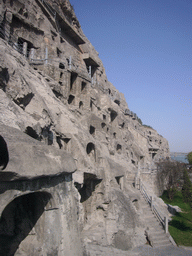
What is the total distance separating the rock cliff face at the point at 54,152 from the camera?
5.82 metres

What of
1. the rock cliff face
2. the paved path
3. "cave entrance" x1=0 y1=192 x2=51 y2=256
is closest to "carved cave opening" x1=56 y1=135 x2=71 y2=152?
the rock cliff face

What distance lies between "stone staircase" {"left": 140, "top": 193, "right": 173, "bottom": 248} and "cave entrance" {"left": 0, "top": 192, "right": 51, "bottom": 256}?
9.13 m

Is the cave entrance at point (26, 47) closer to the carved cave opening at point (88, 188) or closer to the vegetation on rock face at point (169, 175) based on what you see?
the carved cave opening at point (88, 188)

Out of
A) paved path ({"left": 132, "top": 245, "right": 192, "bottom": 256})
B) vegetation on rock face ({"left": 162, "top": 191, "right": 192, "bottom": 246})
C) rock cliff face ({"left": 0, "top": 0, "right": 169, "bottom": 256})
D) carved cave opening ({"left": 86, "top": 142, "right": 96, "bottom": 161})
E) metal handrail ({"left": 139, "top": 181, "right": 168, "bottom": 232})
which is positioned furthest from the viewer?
carved cave opening ({"left": 86, "top": 142, "right": 96, "bottom": 161})

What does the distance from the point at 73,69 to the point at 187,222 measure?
60.9 feet

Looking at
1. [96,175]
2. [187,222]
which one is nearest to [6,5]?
[96,175]

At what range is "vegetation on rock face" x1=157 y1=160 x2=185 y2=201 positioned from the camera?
29094mm

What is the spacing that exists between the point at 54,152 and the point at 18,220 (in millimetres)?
2974

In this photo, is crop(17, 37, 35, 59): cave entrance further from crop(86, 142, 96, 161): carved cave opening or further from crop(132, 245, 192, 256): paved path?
crop(132, 245, 192, 256): paved path

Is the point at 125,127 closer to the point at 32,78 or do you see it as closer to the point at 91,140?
the point at 91,140

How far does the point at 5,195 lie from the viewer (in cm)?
463

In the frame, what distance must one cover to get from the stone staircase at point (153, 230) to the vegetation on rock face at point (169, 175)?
13496 mm

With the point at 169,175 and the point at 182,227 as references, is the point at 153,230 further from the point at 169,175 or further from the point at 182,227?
the point at 169,175

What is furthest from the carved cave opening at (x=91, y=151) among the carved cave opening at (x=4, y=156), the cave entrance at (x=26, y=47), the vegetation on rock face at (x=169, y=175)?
the vegetation on rock face at (x=169, y=175)
